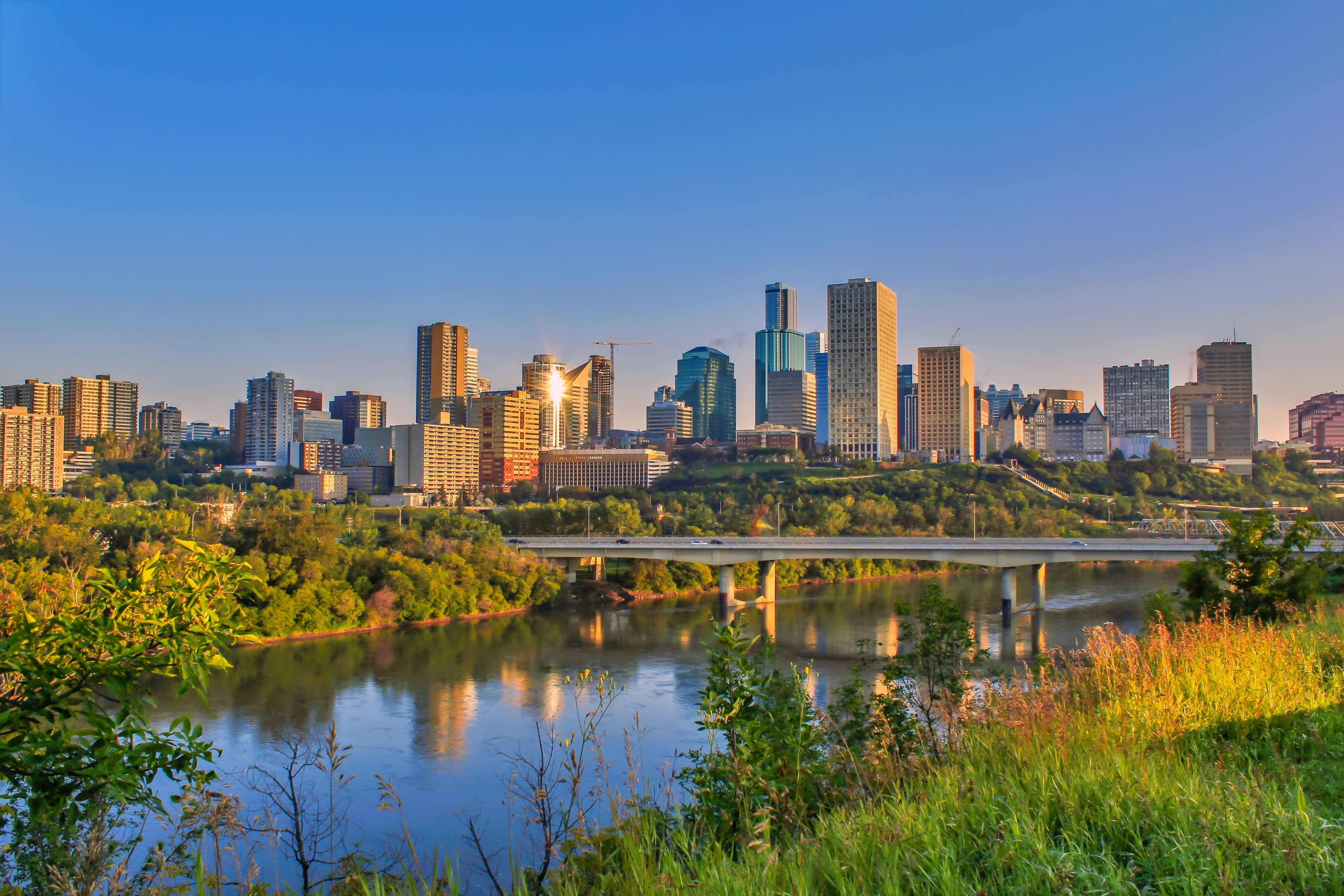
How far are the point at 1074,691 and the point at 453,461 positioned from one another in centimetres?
9794

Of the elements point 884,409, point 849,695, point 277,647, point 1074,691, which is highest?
point 884,409

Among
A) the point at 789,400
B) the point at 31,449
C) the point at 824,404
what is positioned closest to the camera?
the point at 31,449

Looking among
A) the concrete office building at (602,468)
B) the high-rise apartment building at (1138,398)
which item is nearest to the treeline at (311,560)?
the concrete office building at (602,468)


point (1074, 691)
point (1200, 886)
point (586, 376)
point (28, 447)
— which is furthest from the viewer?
point (586, 376)

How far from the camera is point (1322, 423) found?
10969 centimetres

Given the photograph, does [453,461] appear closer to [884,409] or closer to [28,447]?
[28,447]

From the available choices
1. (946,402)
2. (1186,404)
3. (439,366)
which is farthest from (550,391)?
(1186,404)

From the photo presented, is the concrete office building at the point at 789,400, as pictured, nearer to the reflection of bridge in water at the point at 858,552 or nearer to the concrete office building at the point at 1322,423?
the concrete office building at the point at 1322,423

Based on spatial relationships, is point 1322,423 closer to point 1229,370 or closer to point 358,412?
point 1229,370

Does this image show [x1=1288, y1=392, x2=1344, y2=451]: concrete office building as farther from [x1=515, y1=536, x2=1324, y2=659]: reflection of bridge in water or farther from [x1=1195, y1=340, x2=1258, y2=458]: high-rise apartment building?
[x1=515, y1=536, x2=1324, y2=659]: reflection of bridge in water

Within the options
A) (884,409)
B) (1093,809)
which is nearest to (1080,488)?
(884,409)

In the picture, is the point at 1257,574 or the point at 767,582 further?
the point at 767,582

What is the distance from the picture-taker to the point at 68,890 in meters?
2.74

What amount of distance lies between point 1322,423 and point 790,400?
87815mm
